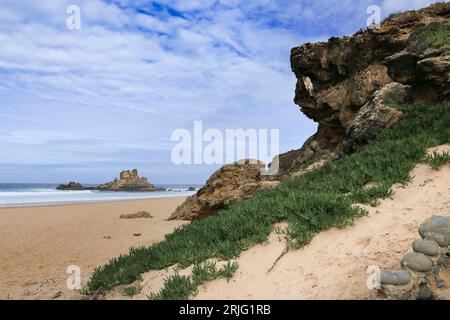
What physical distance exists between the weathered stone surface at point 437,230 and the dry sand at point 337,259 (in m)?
0.33

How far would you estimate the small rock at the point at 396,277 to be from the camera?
206 inches

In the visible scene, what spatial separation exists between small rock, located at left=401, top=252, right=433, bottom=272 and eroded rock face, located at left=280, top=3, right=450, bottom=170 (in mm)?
7361

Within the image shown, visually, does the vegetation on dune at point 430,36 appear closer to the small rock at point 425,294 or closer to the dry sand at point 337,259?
the dry sand at point 337,259

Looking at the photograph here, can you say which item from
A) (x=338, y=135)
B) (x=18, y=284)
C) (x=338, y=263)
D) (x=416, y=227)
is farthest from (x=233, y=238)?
(x=338, y=135)

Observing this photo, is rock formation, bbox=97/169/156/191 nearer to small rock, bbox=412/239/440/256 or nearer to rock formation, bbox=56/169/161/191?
rock formation, bbox=56/169/161/191

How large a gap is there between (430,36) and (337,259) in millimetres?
12328

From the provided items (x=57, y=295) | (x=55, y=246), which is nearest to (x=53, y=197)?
(x=55, y=246)

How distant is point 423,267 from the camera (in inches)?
214

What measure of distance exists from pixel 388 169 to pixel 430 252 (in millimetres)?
3115

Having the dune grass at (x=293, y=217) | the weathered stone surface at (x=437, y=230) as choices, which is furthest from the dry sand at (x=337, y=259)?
the weathered stone surface at (x=437, y=230)

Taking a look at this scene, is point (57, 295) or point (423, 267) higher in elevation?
point (423, 267)

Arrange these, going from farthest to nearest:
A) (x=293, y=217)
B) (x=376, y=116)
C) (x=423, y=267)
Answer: (x=376, y=116) → (x=293, y=217) → (x=423, y=267)

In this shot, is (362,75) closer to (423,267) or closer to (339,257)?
(339,257)

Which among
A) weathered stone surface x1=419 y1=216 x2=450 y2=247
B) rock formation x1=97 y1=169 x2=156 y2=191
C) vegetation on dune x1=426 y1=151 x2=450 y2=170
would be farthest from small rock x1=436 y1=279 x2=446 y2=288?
rock formation x1=97 y1=169 x2=156 y2=191
